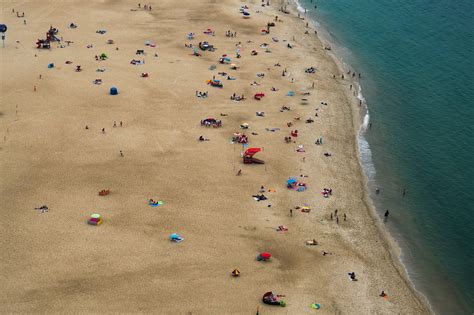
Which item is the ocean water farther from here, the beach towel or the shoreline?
the beach towel

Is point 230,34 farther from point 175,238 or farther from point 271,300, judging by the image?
point 271,300

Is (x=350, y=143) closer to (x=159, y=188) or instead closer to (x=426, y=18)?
(x=159, y=188)

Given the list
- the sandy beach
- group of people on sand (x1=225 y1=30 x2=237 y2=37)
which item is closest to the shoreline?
the sandy beach

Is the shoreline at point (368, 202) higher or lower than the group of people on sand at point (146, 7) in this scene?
lower

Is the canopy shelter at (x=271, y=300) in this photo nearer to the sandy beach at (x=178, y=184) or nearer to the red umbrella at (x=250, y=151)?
the sandy beach at (x=178, y=184)

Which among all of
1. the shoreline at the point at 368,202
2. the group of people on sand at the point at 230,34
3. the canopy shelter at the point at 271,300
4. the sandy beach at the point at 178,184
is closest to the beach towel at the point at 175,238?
the sandy beach at the point at 178,184

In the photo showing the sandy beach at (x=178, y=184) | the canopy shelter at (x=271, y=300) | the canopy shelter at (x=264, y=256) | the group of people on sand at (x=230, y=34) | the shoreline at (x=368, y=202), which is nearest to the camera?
the canopy shelter at (x=271, y=300)

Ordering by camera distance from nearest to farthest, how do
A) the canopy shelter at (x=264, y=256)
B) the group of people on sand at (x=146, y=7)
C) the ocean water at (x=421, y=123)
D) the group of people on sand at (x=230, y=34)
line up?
the canopy shelter at (x=264, y=256) → the ocean water at (x=421, y=123) → the group of people on sand at (x=230, y=34) → the group of people on sand at (x=146, y=7)
